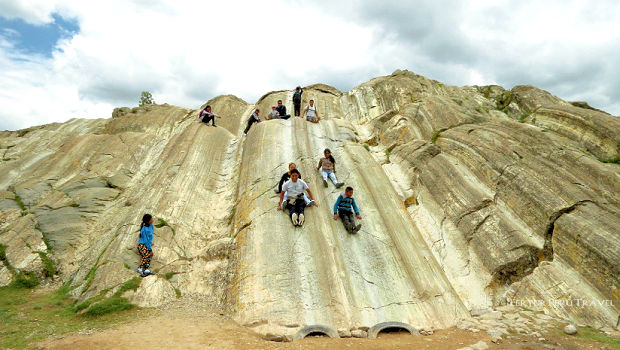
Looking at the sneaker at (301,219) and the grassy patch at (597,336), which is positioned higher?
the sneaker at (301,219)

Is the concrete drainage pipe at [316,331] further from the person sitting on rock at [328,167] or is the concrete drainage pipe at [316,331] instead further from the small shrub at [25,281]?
the small shrub at [25,281]

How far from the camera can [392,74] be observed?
114 feet

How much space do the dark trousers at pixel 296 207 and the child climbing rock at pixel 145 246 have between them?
6.19 metres

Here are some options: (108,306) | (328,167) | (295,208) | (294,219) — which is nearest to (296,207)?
(295,208)

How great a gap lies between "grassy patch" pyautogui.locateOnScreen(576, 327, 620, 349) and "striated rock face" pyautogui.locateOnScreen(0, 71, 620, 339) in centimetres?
71

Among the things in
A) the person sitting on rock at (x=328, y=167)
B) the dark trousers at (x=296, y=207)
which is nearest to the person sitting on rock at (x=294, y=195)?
the dark trousers at (x=296, y=207)

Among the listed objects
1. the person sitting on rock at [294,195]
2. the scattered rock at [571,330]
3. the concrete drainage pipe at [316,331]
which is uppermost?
the person sitting on rock at [294,195]

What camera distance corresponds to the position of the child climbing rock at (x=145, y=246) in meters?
13.6

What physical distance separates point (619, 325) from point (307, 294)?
10.3 metres

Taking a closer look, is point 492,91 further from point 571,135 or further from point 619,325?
point 619,325

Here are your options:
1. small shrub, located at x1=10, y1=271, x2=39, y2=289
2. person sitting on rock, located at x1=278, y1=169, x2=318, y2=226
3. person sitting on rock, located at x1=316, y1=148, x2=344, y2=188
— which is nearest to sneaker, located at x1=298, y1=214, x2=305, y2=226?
person sitting on rock, located at x1=278, y1=169, x2=318, y2=226

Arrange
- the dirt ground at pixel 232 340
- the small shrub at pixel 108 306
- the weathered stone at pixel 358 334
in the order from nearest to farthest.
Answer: the dirt ground at pixel 232 340, the weathered stone at pixel 358 334, the small shrub at pixel 108 306

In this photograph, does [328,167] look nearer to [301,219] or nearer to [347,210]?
[347,210]

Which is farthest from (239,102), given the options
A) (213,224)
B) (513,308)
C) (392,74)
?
(513,308)
